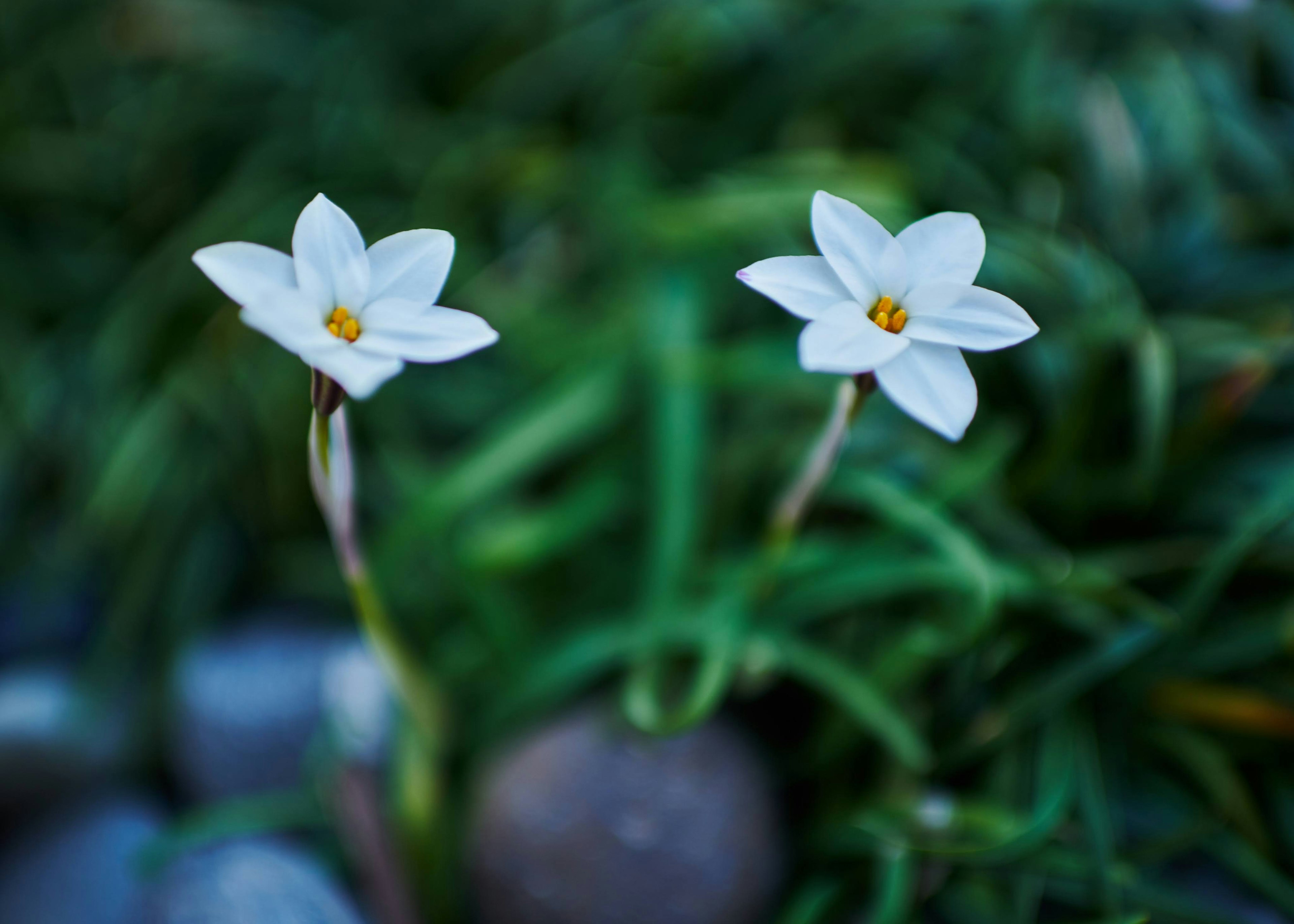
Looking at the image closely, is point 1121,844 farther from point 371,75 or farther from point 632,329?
point 371,75

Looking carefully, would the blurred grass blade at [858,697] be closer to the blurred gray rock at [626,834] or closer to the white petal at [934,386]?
the blurred gray rock at [626,834]

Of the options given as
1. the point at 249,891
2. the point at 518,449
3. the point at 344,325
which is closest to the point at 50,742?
the point at 249,891

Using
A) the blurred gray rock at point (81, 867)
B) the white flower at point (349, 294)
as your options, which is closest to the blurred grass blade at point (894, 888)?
the white flower at point (349, 294)

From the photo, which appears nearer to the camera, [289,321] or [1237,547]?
[289,321]

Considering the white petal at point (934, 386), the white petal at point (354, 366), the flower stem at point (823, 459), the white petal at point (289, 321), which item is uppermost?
the white petal at point (289, 321)

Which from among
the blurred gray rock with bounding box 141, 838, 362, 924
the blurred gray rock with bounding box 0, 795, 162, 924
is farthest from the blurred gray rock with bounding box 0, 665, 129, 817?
the blurred gray rock with bounding box 141, 838, 362, 924

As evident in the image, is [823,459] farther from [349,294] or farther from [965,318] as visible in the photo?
[349,294]
